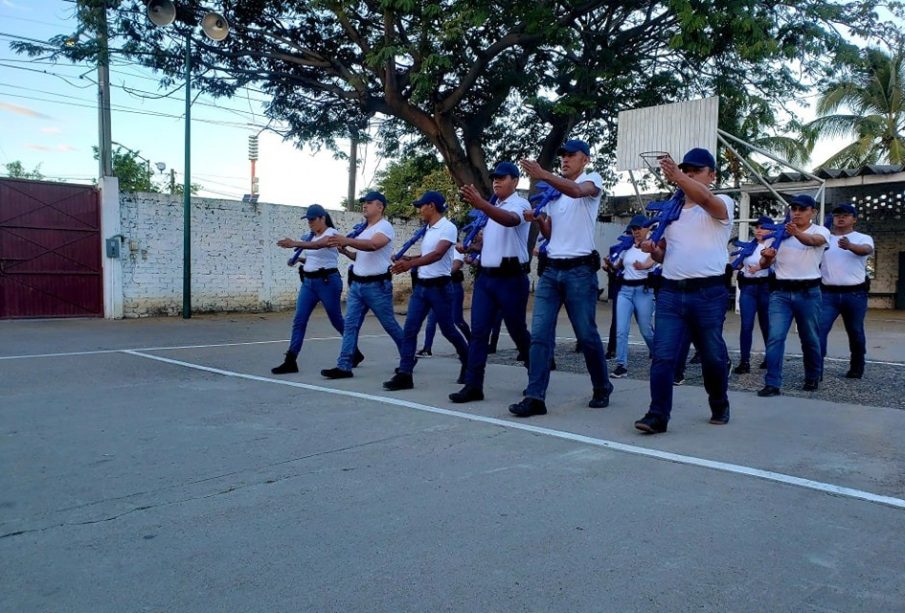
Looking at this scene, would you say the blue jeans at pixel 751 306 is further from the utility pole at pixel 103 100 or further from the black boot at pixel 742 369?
the utility pole at pixel 103 100

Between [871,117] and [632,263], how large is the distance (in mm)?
25536

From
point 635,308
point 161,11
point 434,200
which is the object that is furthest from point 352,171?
point 434,200

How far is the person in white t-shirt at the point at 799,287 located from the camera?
22.6 feet

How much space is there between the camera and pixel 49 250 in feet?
50.1

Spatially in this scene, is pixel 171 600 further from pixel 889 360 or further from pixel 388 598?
pixel 889 360

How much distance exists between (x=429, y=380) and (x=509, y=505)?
13.6ft

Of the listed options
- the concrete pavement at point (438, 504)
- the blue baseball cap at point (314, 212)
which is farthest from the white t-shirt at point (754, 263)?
the blue baseball cap at point (314, 212)

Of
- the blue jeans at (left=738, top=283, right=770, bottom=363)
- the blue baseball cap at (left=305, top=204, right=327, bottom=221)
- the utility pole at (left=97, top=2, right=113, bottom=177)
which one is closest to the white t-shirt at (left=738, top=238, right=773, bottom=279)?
the blue jeans at (left=738, top=283, right=770, bottom=363)

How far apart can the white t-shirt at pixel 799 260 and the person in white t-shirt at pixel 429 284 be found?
3.05 m

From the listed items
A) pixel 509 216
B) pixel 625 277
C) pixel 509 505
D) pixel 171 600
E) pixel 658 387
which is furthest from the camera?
pixel 625 277

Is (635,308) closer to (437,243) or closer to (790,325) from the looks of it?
(790,325)

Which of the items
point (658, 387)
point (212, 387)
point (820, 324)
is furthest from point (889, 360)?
point (212, 387)

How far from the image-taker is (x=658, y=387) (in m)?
5.29

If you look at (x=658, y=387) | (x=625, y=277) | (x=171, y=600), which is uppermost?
(x=625, y=277)
